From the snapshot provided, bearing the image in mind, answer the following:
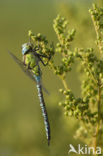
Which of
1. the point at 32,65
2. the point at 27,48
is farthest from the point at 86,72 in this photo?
the point at 27,48

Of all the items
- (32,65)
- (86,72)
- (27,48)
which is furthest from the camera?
(27,48)

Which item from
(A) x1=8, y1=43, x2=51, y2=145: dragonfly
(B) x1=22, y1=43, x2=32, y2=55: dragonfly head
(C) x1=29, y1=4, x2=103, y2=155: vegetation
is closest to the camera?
(C) x1=29, y1=4, x2=103, y2=155: vegetation

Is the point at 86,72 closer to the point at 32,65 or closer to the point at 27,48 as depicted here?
the point at 32,65

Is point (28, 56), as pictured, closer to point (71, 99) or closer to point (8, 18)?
point (71, 99)

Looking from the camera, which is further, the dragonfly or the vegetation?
the dragonfly

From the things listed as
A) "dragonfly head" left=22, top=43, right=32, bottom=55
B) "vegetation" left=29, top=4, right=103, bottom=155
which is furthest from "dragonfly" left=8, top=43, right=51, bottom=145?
"vegetation" left=29, top=4, right=103, bottom=155

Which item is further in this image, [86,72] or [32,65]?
[32,65]

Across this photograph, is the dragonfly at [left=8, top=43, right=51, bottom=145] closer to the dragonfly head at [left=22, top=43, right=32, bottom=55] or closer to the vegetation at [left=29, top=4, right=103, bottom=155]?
the dragonfly head at [left=22, top=43, right=32, bottom=55]

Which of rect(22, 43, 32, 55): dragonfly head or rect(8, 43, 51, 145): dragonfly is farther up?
rect(22, 43, 32, 55): dragonfly head

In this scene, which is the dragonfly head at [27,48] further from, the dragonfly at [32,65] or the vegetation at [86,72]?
the vegetation at [86,72]

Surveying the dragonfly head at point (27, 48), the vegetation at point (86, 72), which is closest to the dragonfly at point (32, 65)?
the dragonfly head at point (27, 48)

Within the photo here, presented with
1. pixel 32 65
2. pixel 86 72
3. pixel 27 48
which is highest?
pixel 27 48
